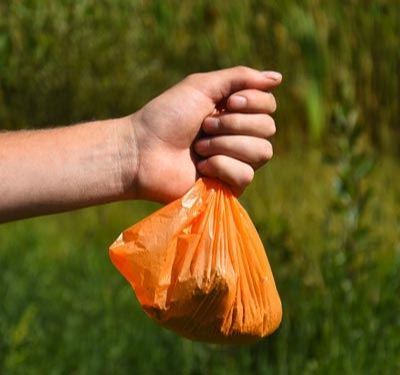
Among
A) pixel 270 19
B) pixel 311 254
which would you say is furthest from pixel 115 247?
pixel 270 19

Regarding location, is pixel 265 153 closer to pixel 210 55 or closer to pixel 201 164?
pixel 201 164

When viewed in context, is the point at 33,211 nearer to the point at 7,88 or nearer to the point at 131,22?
the point at 7,88

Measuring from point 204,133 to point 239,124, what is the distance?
0.11 meters

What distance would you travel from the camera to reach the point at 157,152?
3.26 metres

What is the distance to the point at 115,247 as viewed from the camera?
3.18 meters

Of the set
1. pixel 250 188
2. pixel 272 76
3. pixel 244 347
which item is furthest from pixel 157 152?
pixel 250 188

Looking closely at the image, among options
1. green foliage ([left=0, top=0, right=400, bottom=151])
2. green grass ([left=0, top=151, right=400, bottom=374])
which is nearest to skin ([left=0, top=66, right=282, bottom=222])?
green grass ([left=0, top=151, right=400, bottom=374])

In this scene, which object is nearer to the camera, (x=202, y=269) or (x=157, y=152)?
(x=202, y=269)

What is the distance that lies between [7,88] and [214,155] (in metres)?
2.12

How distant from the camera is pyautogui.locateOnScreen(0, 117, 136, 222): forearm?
10.7 ft

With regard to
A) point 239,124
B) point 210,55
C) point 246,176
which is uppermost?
point 210,55

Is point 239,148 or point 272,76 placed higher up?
point 272,76

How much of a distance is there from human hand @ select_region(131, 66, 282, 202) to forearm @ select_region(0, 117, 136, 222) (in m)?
0.04

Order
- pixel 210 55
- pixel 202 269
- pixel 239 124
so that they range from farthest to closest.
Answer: pixel 210 55
pixel 239 124
pixel 202 269
